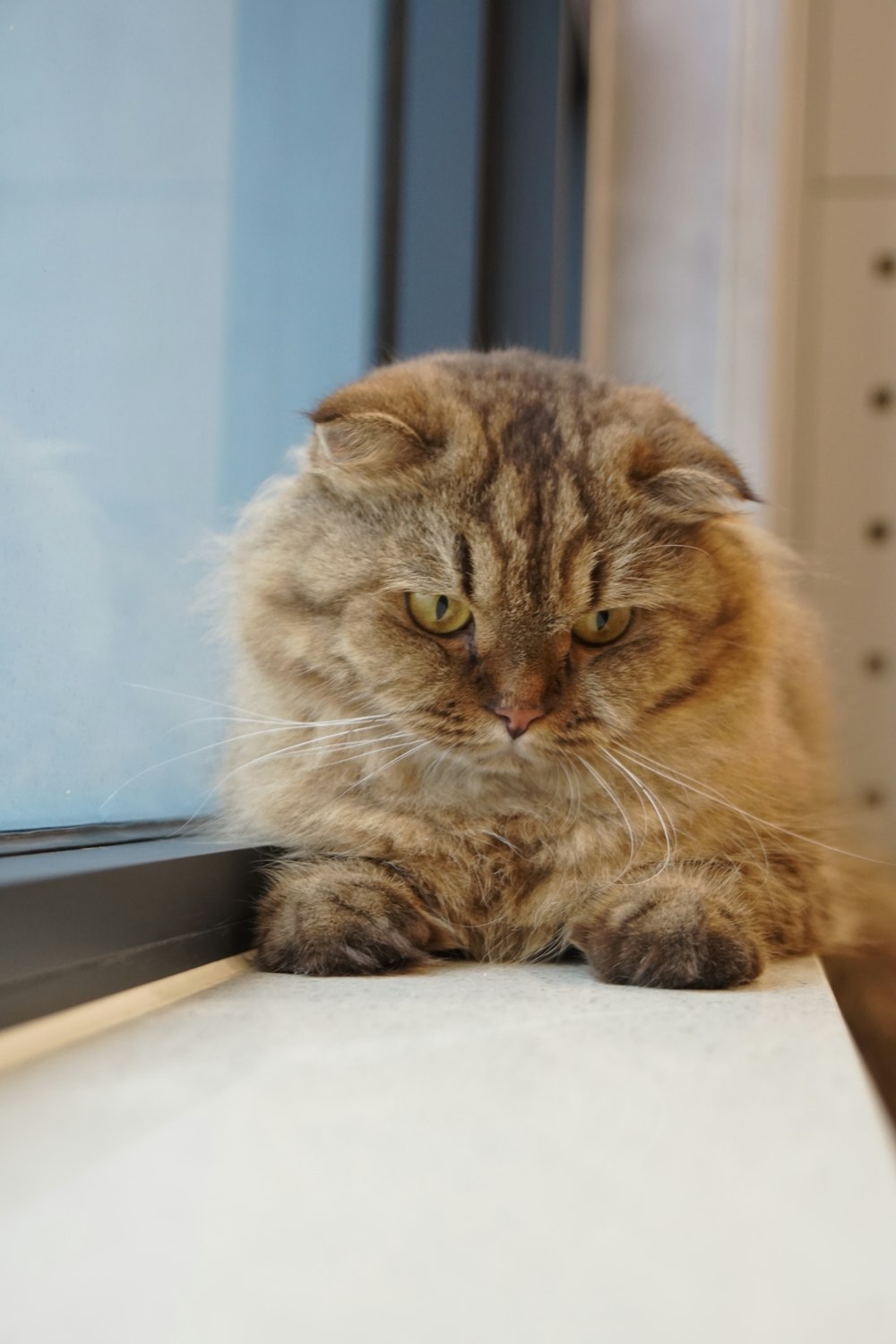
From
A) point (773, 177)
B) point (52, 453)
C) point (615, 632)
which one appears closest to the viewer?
point (52, 453)

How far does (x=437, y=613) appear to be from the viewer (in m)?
1.34

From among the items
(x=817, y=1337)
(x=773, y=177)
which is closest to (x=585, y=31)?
(x=773, y=177)

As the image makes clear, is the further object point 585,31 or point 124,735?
point 585,31

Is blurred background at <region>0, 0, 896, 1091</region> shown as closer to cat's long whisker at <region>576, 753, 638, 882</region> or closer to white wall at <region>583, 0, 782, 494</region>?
white wall at <region>583, 0, 782, 494</region>

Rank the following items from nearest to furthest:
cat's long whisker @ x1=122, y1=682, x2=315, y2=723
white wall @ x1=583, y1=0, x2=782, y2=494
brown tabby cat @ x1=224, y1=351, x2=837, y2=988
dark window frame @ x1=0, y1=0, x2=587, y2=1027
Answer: brown tabby cat @ x1=224, y1=351, x2=837, y2=988 → cat's long whisker @ x1=122, y1=682, x2=315, y2=723 → dark window frame @ x1=0, y1=0, x2=587, y2=1027 → white wall @ x1=583, y1=0, x2=782, y2=494

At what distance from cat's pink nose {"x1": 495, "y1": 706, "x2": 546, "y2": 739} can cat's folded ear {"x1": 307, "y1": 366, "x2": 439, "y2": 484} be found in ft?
0.98

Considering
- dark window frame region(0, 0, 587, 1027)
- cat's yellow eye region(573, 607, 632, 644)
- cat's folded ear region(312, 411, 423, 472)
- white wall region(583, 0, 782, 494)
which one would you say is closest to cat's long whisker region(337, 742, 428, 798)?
cat's yellow eye region(573, 607, 632, 644)

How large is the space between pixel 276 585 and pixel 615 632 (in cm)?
41

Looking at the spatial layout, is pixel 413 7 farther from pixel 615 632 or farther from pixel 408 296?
pixel 615 632

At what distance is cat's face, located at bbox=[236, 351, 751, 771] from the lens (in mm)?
1293

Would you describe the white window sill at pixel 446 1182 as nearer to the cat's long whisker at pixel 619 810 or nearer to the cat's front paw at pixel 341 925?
the cat's front paw at pixel 341 925

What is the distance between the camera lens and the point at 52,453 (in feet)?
4.04

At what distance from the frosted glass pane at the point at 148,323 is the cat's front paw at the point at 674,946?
59cm

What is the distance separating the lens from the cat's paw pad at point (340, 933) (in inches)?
48.3
